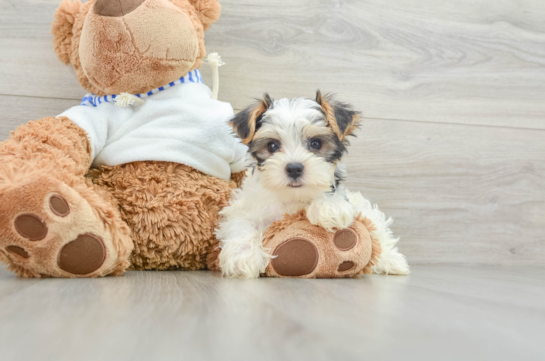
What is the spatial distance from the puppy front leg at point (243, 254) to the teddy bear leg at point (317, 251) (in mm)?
28

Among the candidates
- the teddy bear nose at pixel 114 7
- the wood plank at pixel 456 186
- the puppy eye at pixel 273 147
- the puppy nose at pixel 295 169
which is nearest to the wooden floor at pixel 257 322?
the puppy nose at pixel 295 169

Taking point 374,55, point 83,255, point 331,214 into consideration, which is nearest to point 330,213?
point 331,214

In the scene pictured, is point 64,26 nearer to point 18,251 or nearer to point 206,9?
point 206,9

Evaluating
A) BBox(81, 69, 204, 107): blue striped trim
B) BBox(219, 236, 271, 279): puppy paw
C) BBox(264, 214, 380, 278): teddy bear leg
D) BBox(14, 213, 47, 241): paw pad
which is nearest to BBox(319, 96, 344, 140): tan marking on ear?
BBox(264, 214, 380, 278): teddy bear leg

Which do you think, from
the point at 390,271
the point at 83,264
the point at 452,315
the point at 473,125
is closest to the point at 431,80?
the point at 473,125

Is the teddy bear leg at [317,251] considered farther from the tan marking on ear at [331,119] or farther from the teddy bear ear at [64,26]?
the teddy bear ear at [64,26]

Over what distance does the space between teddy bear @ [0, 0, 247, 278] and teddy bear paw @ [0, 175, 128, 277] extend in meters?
0.02

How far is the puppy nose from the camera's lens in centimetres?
112

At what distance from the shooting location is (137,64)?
1279 millimetres

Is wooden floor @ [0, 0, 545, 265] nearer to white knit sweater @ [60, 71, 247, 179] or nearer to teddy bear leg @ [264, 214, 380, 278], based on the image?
white knit sweater @ [60, 71, 247, 179]

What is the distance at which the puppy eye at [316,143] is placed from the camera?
121 cm

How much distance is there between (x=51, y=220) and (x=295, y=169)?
58cm

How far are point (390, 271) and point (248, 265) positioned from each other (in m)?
0.53

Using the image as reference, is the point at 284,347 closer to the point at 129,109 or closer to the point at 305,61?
the point at 129,109
